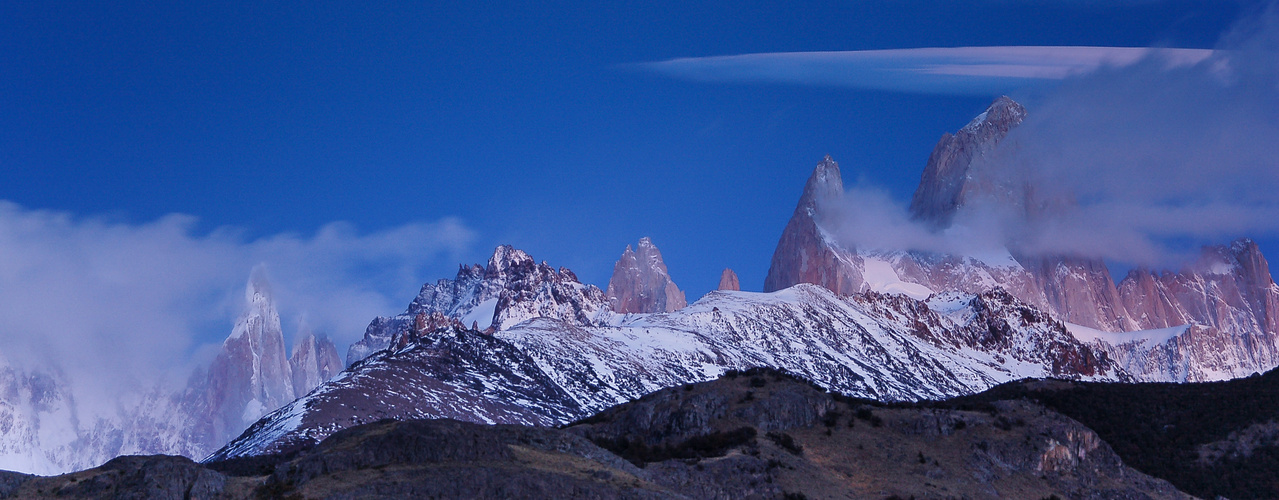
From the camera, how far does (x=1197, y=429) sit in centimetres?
16825

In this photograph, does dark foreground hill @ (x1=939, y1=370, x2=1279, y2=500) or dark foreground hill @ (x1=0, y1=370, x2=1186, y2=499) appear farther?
dark foreground hill @ (x1=939, y1=370, x2=1279, y2=500)

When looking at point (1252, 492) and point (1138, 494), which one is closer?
point (1138, 494)

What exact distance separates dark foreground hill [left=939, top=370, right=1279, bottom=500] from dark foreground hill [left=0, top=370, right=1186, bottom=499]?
1871cm

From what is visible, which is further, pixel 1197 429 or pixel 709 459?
pixel 1197 429

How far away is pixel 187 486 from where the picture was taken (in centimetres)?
8419

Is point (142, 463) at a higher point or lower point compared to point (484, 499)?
higher

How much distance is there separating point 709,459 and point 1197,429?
90.9m

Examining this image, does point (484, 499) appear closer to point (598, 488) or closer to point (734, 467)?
point (598, 488)

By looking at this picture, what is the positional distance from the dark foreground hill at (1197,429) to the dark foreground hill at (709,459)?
1871 centimetres

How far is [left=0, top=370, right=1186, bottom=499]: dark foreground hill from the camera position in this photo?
85.7 m

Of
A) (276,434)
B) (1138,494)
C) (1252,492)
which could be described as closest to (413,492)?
(1138,494)

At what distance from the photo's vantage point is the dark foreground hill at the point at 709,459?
85.7 metres

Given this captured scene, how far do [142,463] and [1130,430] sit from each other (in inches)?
5294

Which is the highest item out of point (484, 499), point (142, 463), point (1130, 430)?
point (1130, 430)
